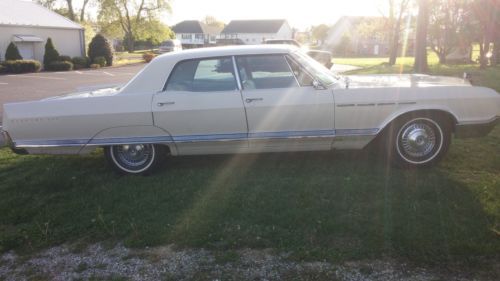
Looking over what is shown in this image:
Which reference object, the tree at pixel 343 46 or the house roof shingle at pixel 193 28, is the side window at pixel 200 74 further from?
the house roof shingle at pixel 193 28

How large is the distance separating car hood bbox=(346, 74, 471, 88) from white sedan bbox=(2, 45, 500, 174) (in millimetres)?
71

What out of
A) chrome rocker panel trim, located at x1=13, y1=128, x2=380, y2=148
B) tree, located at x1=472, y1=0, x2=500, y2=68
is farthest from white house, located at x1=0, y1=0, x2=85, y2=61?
tree, located at x1=472, y1=0, x2=500, y2=68

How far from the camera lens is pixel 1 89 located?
17.3 m

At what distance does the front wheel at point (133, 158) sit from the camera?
18.0 ft

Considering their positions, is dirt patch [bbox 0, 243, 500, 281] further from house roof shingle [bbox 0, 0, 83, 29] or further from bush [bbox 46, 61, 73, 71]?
house roof shingle [bbox 0, 0, 83, 29]

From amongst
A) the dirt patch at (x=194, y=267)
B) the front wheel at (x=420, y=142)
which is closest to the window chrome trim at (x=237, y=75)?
the front wheel at (x=420, y=142)

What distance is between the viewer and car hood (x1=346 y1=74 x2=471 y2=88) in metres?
5.35

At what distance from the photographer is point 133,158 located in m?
5.55

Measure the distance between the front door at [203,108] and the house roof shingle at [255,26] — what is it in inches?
3279

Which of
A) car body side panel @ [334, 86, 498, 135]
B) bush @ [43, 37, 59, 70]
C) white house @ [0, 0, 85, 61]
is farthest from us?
white house @ [0, 0, 85, 61]

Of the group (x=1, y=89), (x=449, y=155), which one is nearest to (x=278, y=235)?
(x=449, y=155)

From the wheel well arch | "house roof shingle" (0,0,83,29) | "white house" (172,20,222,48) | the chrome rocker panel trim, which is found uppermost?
"white house" (172,20,222,48)

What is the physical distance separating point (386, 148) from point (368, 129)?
0.34 m

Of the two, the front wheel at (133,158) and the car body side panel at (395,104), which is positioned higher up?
the car body side panel at (395,104)
